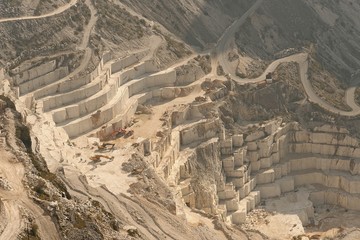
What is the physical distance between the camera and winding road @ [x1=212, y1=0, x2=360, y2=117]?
270 ft

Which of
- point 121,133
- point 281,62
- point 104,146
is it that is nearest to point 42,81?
point 121,133


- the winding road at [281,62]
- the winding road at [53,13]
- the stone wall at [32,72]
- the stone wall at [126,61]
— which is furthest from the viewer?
the winding road at [281,62]

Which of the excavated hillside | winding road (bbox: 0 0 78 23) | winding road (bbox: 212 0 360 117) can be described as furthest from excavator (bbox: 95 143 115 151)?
winding road (bbox: 212 0 360 117)

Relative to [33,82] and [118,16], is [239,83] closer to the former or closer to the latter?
[118,16]

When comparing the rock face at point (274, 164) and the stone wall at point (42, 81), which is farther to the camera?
the rock face at point (274, 164)

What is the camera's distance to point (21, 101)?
62.2m

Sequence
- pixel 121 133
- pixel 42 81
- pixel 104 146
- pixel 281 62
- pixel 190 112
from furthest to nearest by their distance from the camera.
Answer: pixel 281 62 < pixel 190 112 < pixel 42 81 < pixel 121 133 < pixel 104 146

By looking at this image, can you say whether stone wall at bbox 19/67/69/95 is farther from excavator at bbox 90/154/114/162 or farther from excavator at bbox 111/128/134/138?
excavator at bbox 90/154/114/162

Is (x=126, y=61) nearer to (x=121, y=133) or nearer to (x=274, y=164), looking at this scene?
(x=121, y=133)

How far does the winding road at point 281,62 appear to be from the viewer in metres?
82.2

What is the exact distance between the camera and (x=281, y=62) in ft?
291

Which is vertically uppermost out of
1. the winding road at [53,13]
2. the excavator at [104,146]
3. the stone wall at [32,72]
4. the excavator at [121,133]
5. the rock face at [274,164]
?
the winding road at [53,13]

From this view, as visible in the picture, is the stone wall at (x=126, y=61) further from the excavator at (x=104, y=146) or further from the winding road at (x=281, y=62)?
the excavator at (x=104, y=146)

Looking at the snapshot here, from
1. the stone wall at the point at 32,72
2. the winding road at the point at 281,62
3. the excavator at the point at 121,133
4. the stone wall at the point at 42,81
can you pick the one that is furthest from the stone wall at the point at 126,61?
the excavator at the point at 121,133
